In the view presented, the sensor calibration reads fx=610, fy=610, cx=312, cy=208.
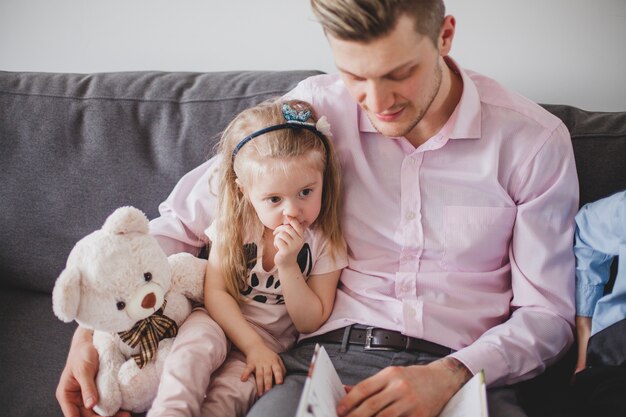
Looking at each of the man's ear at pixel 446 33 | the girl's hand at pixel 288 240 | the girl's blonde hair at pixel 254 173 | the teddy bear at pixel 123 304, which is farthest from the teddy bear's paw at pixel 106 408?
the man's ear at pixel 446 33

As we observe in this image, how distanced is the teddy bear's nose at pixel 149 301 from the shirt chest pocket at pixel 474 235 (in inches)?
24.7

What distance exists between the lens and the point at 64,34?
2.11 m

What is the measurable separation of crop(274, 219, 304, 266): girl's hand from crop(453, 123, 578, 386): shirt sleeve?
1.40ft

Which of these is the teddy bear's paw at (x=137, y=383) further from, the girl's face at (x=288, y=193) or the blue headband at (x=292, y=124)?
the blue headband at (x=292, y=124)

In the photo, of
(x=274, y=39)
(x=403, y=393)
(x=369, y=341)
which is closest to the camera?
(x=403, y=393)

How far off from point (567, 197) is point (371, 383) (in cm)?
57

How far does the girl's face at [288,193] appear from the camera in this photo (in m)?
1.29

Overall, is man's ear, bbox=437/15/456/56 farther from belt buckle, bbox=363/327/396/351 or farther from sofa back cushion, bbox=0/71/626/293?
belt buckle, bbox=363/327/396/351

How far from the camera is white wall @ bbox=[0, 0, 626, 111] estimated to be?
159cm

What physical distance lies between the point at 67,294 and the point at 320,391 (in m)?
0.48

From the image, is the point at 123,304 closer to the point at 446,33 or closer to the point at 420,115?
the point at 420,115

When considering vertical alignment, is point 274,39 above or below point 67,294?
above

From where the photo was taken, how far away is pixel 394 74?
1.16 m

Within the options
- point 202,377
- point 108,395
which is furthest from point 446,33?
point 108,395
